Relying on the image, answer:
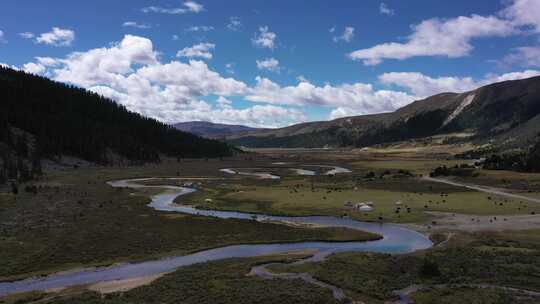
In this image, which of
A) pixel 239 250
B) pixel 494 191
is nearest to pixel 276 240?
pixel 239 250

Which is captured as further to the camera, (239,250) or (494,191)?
(494,191)

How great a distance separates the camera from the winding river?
40281 millimetres

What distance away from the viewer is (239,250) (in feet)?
176

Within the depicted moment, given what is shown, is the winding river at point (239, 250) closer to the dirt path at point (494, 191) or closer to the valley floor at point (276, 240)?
the valley floor at point (276, 240)

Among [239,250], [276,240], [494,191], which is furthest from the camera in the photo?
[494,191]

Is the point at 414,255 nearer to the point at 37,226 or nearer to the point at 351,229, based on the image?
the point at 351,229

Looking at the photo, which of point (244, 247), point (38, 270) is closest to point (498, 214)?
point (244, 247)

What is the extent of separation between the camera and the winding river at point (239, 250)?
4028cm

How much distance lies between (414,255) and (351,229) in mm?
17388

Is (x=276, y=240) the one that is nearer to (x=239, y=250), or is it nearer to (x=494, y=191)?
(x=239, y=250)

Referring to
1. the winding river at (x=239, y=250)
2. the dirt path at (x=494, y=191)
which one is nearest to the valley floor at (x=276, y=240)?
the dirt path at (x=494, y=191)

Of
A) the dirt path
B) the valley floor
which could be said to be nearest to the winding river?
the valley floor

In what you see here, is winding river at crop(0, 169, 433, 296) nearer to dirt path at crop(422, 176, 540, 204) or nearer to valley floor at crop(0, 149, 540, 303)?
valley floor at crop(0, 149, 540, 303)

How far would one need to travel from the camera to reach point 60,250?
165 ft
